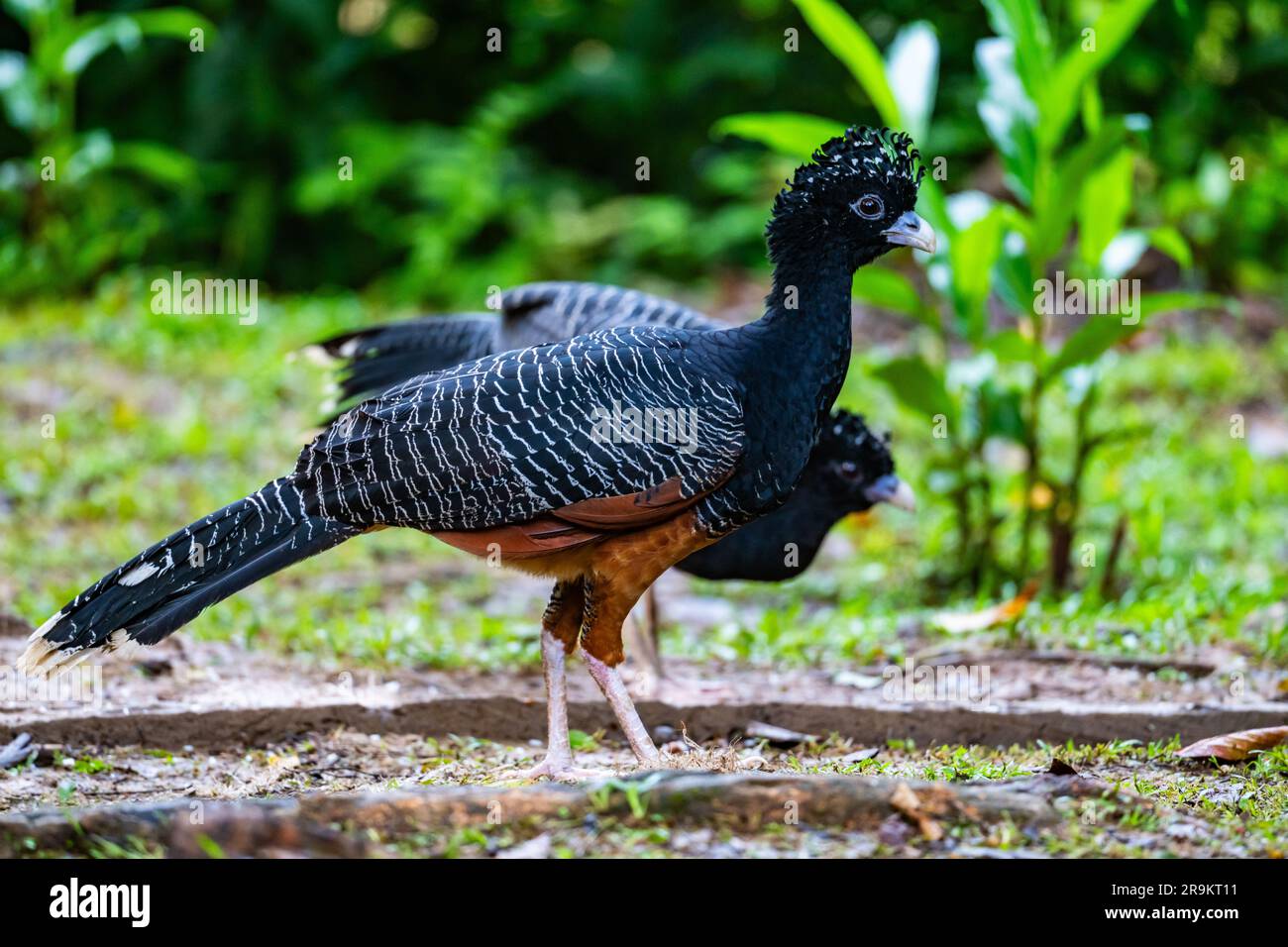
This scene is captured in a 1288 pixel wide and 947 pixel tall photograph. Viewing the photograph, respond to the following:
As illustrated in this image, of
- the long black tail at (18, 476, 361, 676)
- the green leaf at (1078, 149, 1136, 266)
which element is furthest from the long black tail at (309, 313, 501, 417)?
the green leaf at (1078, 149, 1136, 266)

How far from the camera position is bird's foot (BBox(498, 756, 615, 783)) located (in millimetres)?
4227

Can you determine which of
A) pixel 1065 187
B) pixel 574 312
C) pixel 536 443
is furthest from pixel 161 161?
pixel 536 443

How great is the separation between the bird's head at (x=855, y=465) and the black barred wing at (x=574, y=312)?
2.27ft

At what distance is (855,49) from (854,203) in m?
2.46

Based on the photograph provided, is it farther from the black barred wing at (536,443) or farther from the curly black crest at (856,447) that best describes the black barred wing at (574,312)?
the black barred wing at (536,443)

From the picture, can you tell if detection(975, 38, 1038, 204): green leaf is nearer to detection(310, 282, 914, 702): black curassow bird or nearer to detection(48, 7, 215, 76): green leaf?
detection(310, 282, 914, 702): black curassow bird

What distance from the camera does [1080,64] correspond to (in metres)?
6.45

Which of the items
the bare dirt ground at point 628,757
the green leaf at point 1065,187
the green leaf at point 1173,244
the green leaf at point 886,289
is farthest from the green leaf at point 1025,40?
the bare dirt ground at point 628,757

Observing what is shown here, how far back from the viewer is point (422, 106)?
1355 cm

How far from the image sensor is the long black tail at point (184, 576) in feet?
14.1
